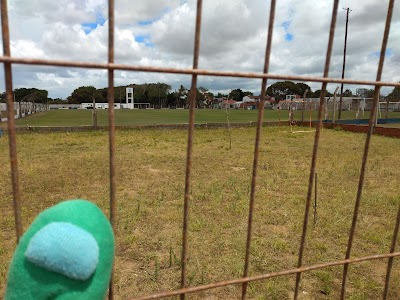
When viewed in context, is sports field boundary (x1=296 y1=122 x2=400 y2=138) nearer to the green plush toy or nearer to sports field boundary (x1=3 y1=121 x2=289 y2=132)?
sports field boundary (x1=3 y1=121 x2=289 y2=132)

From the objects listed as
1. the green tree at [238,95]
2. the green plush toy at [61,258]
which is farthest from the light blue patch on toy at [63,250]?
the green tree at [238,95]

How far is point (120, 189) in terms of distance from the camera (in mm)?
4824

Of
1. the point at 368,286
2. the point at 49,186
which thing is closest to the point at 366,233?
the point at 368,286

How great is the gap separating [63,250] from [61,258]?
0.02m

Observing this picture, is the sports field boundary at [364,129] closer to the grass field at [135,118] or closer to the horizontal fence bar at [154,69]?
the grass field at [135,118]

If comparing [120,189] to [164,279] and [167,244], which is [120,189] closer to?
[167,244]

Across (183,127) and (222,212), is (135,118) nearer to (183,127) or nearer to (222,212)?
(183,127)

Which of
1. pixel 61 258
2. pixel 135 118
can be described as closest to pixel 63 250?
pixel 61 258

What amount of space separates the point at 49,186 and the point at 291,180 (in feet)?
12.6

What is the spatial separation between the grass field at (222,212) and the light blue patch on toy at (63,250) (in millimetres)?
1677

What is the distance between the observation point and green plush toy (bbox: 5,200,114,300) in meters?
0.75

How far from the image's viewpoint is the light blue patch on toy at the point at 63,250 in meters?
0.75

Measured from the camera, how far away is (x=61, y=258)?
2.46 ft

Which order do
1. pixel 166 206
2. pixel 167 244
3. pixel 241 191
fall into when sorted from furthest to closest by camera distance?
pixel 241 191 → pixel 166 206 → pixel 167 244
